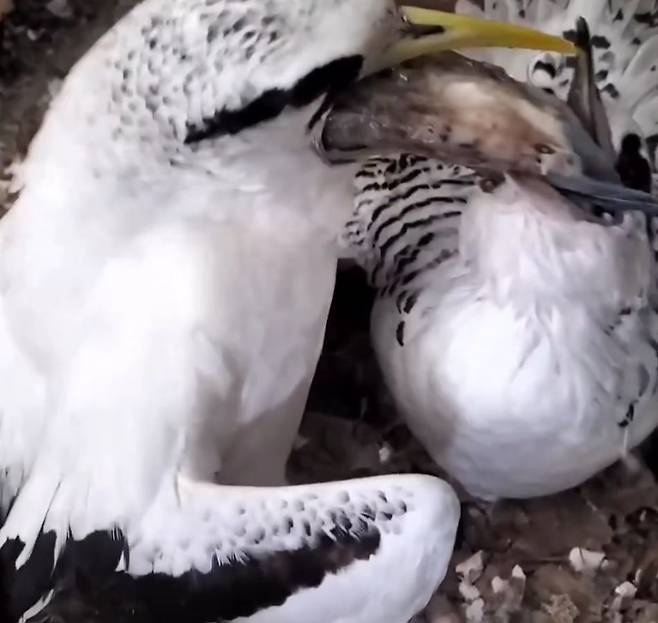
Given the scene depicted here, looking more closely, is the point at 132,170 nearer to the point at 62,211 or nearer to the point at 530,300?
the point at 62,211

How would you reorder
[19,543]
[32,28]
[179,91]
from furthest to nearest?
[32,28] < [19,543] < [179,91]

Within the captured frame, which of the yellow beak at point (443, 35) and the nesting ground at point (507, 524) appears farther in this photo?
the nesting ground at point (507, 524)

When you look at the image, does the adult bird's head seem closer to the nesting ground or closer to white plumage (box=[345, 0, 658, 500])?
white plumage (box=[345, 0, 658, 500])

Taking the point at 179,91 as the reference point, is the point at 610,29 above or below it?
below

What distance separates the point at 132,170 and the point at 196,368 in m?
0.12

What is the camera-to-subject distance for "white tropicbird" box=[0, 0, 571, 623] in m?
0.61

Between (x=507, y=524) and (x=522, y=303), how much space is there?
27cm

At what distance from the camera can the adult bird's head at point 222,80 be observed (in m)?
0.58

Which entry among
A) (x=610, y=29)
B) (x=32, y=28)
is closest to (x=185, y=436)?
(x=610, y=29)

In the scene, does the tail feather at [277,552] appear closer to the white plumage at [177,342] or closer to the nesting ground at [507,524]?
the white plumage at [177,342]

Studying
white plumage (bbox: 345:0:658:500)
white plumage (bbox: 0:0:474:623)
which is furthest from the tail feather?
white plumage (bbox: 345:0:658:500)

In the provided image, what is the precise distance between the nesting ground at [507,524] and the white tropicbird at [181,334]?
249 millimetres

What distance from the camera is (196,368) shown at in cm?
68

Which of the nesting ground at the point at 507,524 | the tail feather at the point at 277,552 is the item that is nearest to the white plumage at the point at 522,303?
the nesting ground at the point at 507,524
